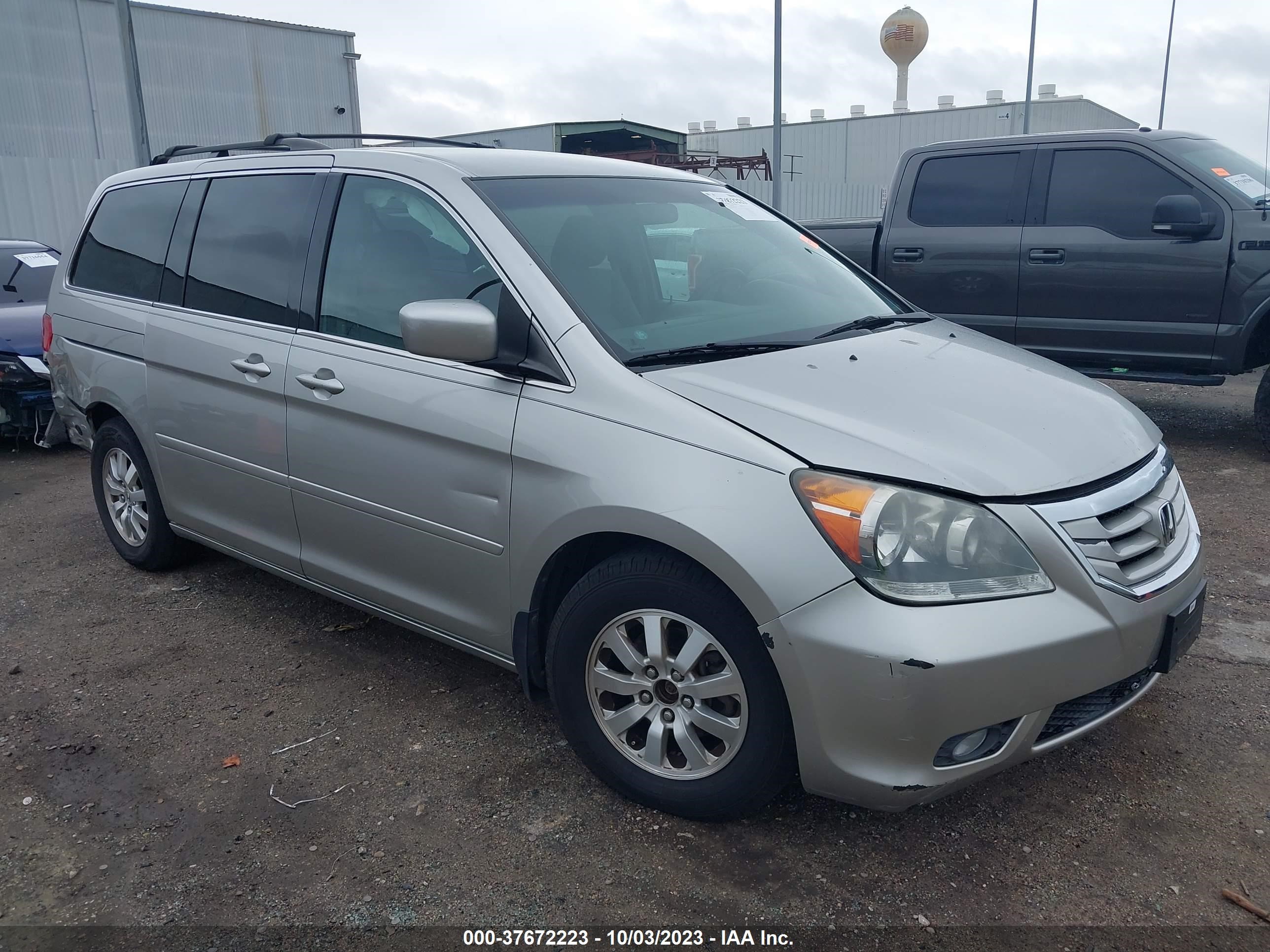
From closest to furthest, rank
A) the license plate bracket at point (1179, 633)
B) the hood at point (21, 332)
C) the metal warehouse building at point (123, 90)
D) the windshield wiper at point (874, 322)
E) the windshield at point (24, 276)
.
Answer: the license plate bracket at point (1179, 633), the windshield wiper at point (874, 322), the hood at point (21, 332), the windshield at point (24, 276), the metal warehouse building at point (123, 90)

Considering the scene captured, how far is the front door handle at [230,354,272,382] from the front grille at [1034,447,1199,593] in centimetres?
261

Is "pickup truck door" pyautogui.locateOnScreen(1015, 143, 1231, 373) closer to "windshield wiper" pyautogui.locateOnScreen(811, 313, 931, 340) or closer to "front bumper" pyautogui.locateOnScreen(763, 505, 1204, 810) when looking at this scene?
"windshield wiper" pyautogui.locateOnScreen(811, 313, 931, 340)

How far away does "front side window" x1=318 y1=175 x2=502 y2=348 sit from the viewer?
10.3 feet

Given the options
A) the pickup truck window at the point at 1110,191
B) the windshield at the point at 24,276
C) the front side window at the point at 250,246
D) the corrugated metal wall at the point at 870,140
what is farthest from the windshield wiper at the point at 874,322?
the corrugated metal wall at the point at 870,140

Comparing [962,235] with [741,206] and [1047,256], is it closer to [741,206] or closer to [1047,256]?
[1047,256]

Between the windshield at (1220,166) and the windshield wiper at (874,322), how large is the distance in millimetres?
3951

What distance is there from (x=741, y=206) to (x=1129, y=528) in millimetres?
2043

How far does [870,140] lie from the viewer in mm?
31844

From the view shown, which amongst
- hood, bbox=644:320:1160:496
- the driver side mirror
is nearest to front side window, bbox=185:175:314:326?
the driver side mirror

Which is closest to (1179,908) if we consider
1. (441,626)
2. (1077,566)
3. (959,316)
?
(1077,566)

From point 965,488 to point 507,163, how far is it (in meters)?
1.95

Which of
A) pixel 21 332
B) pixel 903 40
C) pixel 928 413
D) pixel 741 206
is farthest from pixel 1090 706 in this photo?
pixel 903 40

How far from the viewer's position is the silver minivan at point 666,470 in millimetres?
2322

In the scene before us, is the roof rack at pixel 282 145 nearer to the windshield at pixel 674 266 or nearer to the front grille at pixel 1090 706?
the windshield at pixel 674 266
